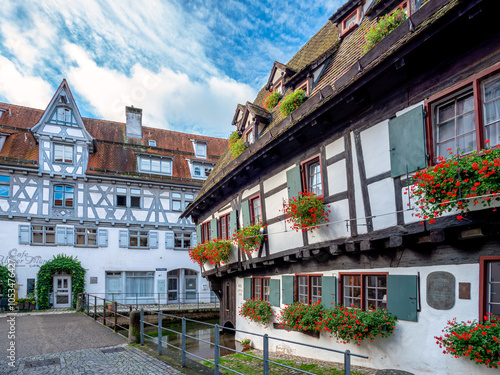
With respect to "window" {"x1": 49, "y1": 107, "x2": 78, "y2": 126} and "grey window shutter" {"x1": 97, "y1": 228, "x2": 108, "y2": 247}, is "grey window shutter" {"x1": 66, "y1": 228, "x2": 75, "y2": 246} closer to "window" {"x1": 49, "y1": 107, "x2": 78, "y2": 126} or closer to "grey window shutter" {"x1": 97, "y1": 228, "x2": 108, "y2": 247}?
"grey window shutter" {"x1": 97, "y1": 228, "x2": 108, "y2": 247}

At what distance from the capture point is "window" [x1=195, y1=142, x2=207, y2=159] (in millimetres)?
30484

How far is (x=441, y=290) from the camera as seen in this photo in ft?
21.4

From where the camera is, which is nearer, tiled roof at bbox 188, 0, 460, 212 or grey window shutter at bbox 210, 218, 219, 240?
tiled roof at bbox 188, 0, 460, 212

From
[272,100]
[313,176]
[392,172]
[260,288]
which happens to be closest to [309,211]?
[313,176]

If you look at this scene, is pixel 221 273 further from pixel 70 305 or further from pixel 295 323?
pixel 70 305

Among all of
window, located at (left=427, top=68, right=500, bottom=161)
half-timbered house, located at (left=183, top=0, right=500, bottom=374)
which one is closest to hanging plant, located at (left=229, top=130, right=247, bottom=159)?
half-timbered house, located at (left=183, top=0, right=500, bottom=374)

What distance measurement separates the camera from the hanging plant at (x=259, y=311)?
1188 cm

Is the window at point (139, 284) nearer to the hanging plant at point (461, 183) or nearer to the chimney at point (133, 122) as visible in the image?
the chimney at point (133, 122)

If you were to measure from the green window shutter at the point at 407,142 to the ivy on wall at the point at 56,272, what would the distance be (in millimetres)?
21618

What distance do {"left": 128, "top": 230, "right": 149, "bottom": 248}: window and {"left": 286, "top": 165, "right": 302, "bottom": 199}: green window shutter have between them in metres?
18.4

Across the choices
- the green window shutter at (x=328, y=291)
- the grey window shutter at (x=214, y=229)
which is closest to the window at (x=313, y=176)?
the green window shutter at (x=328, y=291)

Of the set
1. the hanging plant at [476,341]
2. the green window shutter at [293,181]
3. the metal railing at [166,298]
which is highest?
the green window shutter at [293,181]

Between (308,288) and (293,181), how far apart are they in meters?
2.94

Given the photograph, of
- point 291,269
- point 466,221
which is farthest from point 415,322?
point 291,269
